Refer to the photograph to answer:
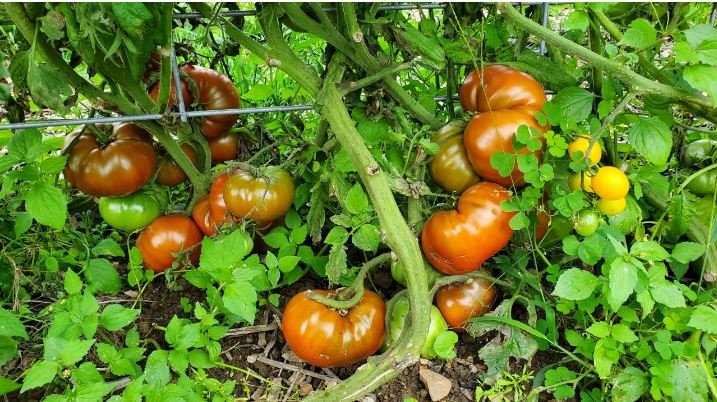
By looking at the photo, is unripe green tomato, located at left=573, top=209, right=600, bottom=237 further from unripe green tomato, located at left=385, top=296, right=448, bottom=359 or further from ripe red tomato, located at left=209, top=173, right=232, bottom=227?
ripe red tomato, located at left=209, top=173, right=232, bottom=227

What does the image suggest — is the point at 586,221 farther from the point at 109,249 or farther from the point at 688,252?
the point at 109,249

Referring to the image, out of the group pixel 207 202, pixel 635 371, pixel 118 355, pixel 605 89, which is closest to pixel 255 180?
pixel 207 202

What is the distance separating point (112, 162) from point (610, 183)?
108 cm

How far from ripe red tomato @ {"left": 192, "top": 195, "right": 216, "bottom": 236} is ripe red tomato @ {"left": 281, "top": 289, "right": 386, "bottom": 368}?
13.4 inches

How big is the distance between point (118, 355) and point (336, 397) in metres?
0.42

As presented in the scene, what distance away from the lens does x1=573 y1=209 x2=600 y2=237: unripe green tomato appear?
1270mm

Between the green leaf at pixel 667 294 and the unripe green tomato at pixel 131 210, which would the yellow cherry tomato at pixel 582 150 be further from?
the unripe green tomato at pixel 131 210

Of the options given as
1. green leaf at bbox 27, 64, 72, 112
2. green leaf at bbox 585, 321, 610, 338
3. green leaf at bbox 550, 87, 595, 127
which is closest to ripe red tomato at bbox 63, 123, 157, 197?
green leaf at bbox 27, 64, 72, 112

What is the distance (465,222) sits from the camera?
1.28 m

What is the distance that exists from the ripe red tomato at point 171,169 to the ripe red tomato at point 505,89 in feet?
2.37

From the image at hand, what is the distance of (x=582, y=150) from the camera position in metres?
1.26

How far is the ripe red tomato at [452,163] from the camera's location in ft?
4.51

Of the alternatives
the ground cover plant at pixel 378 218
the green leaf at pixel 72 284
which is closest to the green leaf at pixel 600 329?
the ground cover plant at pixel 378 218

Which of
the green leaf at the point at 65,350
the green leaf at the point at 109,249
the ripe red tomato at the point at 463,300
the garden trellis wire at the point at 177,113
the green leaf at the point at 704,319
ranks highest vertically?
the garden trellis wire at the point at 177,113
